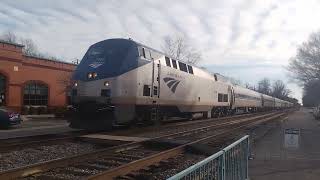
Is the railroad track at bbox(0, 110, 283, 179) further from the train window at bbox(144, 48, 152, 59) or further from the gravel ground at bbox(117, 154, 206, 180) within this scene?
the train window at bbox(144, 48, 152, 59)

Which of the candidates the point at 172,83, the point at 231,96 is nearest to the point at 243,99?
the point at 231,96

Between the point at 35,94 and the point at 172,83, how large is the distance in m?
22.8

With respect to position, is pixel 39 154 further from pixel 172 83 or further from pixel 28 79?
pixel 28 79

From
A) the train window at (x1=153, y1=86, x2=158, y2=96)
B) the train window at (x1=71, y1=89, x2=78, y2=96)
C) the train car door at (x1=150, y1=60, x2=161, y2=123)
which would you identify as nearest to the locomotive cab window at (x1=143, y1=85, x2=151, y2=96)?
the train car door at (x1=150, y1=60, x2=161, y2=123)

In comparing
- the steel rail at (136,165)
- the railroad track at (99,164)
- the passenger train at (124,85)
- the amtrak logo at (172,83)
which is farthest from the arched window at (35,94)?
the steel rail at (136,165)

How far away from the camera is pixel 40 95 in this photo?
43875mm

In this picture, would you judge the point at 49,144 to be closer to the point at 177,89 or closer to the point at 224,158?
the point at 224,158

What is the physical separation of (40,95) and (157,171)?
35.3 m

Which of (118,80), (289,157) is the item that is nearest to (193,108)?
(118,80)

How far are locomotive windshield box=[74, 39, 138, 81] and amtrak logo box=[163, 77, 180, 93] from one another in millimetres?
3592

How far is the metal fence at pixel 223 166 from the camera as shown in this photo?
5.52 metres

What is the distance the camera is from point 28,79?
41812 millimetres

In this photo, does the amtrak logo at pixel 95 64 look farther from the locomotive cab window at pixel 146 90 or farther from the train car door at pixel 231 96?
the train car door at pixel 231 96

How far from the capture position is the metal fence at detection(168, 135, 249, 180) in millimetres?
5520
